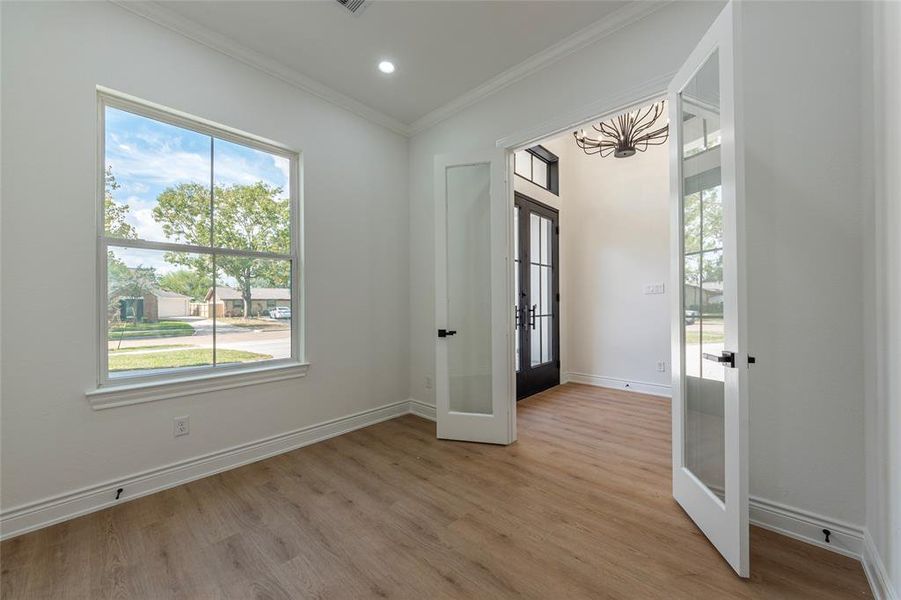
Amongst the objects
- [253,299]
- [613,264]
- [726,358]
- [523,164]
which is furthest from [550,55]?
[253,299]

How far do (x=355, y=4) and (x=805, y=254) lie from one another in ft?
9.49

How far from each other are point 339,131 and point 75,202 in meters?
1.94

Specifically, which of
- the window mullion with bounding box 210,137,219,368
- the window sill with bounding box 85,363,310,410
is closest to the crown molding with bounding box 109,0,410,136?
the window mullion with bounding box 210,137,219,368

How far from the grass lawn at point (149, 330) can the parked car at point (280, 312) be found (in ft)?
1.82

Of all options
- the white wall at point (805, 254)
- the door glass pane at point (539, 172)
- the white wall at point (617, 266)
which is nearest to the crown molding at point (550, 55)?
the white wall at point (805, 254)

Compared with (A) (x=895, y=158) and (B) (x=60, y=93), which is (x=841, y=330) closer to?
(A) (x=895, y=158)

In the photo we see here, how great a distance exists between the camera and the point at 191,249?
245 centimetres

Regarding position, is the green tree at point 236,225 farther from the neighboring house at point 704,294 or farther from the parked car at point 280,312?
the neighboring house at point 704,294

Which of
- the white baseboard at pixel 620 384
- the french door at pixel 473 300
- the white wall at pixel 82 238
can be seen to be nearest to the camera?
the white wall at pixel 82 238

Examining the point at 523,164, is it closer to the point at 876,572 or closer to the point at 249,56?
the point at 249,56

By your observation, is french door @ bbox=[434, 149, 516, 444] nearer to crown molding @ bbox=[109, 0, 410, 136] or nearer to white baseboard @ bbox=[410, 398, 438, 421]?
white baseboard @ bbox=[410, 398, 438, 421]

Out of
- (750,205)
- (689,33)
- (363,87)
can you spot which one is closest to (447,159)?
(363,87)

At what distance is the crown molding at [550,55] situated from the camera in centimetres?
224

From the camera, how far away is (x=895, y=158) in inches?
50.3
